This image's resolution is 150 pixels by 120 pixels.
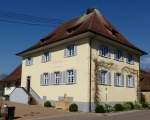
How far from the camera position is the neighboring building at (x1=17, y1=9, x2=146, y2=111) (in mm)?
27297

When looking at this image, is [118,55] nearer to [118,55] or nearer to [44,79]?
[118,55]

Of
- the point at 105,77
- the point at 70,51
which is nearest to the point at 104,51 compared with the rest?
the point at 105,77

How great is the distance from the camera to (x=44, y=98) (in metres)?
32.1

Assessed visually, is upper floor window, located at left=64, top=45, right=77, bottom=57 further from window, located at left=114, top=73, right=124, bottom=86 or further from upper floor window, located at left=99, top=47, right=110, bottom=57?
window, located at left=114, top=73, right=124, bottom=86

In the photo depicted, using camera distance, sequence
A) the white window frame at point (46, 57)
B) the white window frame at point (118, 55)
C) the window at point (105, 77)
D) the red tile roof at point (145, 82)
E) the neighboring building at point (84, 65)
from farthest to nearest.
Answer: the red tile roof at point (145, 82)
the white window frame at point (46, 57)
the white window frame at point (118, 55)
the window at point (105, 77)
the neighboring building at point (84, 65)

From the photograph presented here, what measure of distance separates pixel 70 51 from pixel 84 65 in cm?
281

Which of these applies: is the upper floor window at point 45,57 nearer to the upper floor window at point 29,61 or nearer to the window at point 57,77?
the window at point 57,77

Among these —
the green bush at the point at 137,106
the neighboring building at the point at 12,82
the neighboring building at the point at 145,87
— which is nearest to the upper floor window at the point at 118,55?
the green bush at the point at 137,106

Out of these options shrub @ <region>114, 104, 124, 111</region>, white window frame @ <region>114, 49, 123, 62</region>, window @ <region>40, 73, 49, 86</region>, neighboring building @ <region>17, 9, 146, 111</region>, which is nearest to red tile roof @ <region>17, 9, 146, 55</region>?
neighboring building @ <region>17, 9, 146, 111</region>

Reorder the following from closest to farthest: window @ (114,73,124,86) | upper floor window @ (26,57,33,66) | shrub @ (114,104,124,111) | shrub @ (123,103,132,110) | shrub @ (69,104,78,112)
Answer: shrub @ (69,104,78,112) < shrub @ (114,104,124,111) < shrub @ (123,103,132,110) < window @ (114,73,124,86) < upper floor window @ (26,57,33,66)

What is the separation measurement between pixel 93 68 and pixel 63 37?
4.76 meters

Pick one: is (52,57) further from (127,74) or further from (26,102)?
(127,74)

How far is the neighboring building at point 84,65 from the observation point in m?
27.3

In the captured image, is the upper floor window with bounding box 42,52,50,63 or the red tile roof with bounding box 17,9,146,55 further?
the upper floor window with bounding box 42,52,50,63
